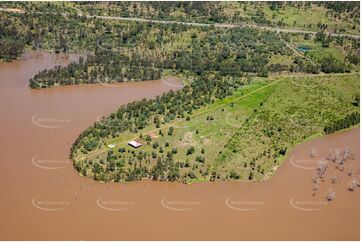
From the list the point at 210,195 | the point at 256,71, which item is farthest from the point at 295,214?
the point at 256,71

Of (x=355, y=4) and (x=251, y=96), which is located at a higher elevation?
(x=355, y=4)

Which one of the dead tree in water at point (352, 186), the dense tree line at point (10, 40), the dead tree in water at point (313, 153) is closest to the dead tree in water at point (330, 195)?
the dead tree in water at point (352, 186)

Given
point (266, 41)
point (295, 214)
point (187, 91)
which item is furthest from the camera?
point (266, 41)

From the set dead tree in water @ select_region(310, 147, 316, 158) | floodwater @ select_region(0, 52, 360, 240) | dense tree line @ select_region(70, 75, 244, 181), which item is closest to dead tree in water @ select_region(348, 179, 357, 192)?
floodwater @ select_region(0, 52, 360, 240)

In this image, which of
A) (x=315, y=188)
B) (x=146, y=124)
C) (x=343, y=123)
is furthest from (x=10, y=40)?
(x=315, y=188)

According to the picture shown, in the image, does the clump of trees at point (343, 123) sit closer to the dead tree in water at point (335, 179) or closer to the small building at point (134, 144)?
the dead tree in water at point (335, 179)

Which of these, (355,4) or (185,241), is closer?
(185,241)

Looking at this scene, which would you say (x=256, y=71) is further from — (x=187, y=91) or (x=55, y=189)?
(x=55, y=189)
